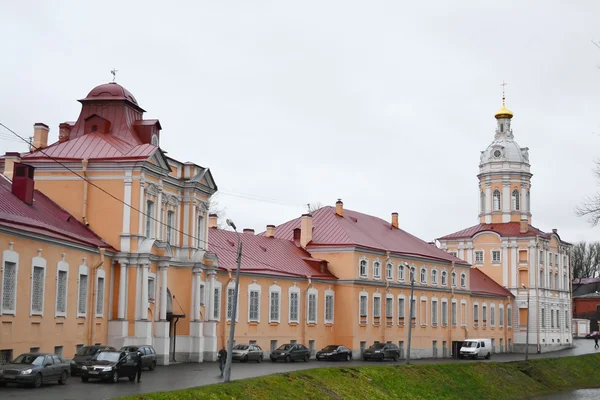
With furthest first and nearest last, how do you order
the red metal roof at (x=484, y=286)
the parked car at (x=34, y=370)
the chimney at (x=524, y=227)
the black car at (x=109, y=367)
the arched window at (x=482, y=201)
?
the arched window at (x=482, y=201) < the chimney at (x=524, y=227) < the red metal roof at (x=484, y=286) < the black car at (x=109, y=367) < the parked car at (x=34, y=370)

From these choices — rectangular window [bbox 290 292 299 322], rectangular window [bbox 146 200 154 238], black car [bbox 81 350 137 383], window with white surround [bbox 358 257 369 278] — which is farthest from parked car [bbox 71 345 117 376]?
window with white surround [bbox 358 257 369 278]

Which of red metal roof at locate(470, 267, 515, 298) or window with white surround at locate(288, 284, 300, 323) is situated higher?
red metal roof at locate(470, 267, 515, 298)

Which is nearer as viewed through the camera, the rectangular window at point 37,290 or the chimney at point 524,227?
the rectangular window at point 37,290

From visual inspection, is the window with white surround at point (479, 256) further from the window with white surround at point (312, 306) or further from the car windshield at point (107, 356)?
the car windshield at point (107, 356)

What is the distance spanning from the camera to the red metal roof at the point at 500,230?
9775 centimetres

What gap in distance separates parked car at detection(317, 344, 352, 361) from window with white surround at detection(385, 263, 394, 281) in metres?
11.9

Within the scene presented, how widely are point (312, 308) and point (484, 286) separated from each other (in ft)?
107

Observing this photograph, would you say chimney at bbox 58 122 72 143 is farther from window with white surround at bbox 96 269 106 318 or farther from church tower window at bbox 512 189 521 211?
church tower window at bbox 512 189 521 211

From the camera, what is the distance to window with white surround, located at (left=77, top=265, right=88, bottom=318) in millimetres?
43219

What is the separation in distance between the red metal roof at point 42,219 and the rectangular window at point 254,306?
1633 cm

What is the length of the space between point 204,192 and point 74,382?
21.2 meters

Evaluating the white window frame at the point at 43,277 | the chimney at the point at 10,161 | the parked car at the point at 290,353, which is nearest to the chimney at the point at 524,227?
Result: the parked car at the point at 290,353

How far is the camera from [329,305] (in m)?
69.1

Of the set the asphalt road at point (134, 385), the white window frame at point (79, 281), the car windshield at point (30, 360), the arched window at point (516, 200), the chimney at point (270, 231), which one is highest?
the arched window at point (516, 200)
